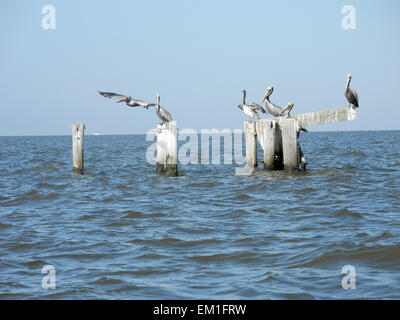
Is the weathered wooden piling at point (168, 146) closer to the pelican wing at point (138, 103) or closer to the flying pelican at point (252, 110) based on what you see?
the pelican wing at point (138, 103)

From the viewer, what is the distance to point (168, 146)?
1427cm

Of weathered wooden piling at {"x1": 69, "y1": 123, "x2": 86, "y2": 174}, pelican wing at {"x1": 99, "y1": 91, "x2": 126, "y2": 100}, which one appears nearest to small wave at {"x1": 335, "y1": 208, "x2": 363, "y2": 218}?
pelican wing at {"x1": 99, "y1": 91, "x2": 126, "y2": 100}

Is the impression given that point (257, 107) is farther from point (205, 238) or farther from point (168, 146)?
point (205, 238)

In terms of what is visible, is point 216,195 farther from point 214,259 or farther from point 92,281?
point 92,281

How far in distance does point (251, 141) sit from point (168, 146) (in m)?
2.47

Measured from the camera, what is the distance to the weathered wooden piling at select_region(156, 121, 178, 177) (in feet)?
46.3

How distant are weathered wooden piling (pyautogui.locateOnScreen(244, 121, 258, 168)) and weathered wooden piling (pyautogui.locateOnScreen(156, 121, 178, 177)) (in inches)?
81.3

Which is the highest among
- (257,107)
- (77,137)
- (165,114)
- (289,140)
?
(257,107)

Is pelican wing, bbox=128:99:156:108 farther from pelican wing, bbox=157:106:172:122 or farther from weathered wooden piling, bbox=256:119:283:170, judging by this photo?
weathered wooden piling, bbox=256:119:283:170

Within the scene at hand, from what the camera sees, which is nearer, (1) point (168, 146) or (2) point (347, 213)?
(2) point (347, 213)

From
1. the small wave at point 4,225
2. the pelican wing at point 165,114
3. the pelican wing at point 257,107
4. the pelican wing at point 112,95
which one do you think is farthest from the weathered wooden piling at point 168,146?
the small wave at point 4,225

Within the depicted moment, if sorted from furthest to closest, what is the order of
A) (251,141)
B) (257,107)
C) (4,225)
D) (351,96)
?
(257,107) < (251,141) < (351,96) < (4,225)

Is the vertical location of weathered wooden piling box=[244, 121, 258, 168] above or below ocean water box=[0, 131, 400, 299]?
above

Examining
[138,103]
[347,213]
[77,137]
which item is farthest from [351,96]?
[77,137]
